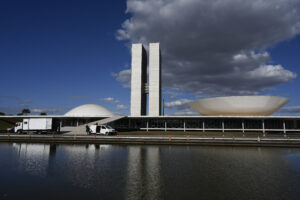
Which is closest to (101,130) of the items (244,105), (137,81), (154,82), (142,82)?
(244,105)

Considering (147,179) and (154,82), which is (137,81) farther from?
(147,179)

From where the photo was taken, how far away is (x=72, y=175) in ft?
38.1

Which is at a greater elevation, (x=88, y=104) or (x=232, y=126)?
(x=88, y=104)

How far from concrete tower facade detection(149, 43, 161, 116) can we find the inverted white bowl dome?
2001 centimetres

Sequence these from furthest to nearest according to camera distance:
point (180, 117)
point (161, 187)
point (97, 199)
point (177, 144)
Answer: point (180, 117) < point (177, 144) < point (161, 187) < point (97, 199)

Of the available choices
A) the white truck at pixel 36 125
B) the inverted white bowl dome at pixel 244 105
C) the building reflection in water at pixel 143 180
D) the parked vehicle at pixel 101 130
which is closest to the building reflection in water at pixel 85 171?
the building reflection in water at pixel 143 180

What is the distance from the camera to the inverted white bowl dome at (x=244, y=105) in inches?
2211

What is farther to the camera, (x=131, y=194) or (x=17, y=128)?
(x=17, y=128)

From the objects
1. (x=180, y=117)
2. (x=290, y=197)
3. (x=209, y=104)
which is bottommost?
(x=290, y=197)

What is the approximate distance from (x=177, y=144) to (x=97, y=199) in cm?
1951

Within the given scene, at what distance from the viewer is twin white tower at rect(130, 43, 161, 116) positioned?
7506 cm

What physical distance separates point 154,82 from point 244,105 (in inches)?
1238

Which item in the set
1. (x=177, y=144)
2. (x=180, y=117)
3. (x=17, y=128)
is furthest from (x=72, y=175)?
(x=180, y=117)

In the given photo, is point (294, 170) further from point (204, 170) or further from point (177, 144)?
point (177, 144)
